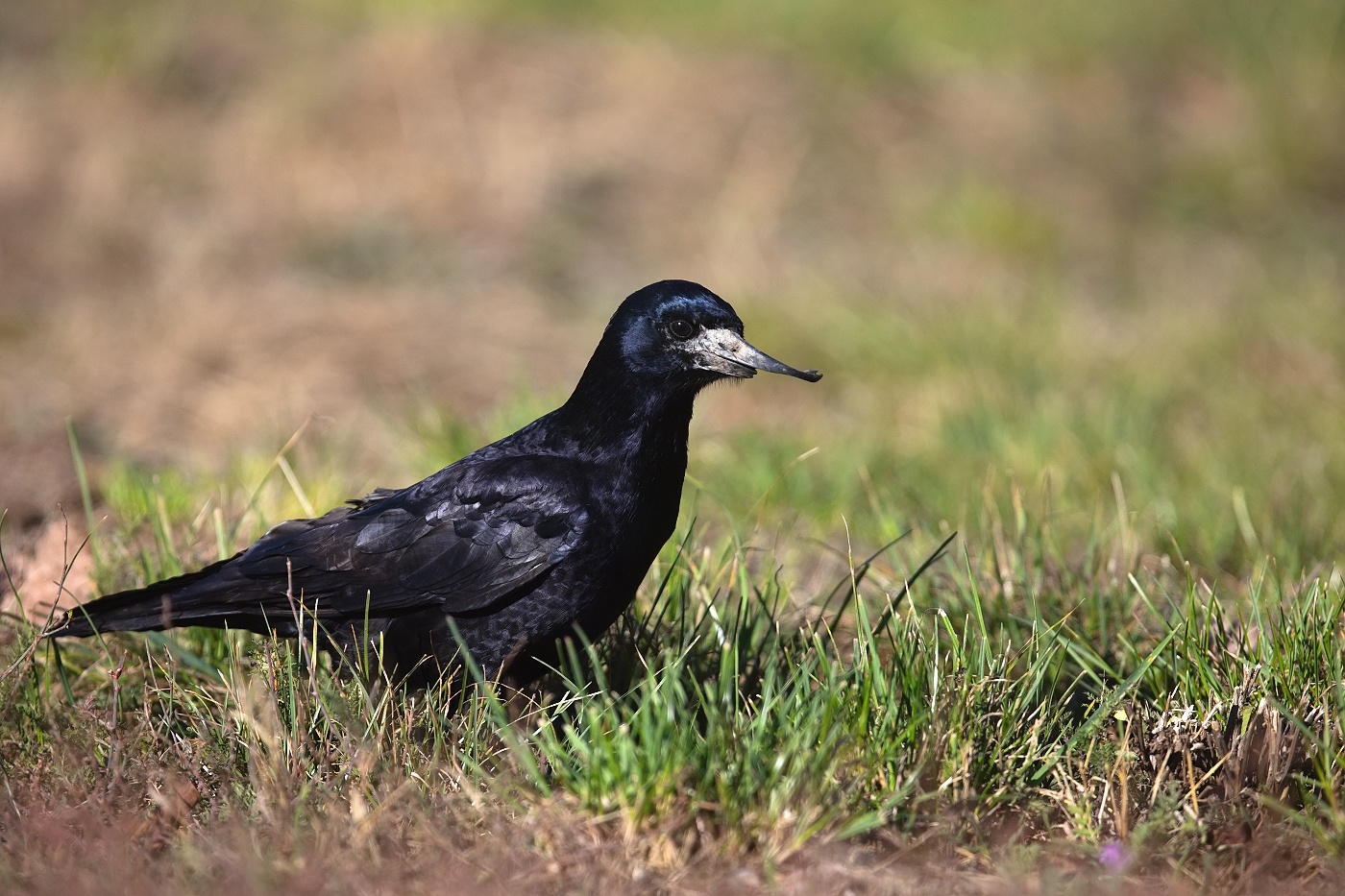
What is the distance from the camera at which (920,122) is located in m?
9.29

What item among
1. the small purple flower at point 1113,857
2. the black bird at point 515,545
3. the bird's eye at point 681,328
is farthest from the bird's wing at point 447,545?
the small purple flower at point 1113,857

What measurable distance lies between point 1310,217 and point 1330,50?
51.7 inches

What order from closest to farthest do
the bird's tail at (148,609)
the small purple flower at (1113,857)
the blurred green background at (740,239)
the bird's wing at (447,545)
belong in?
1. the small purple flower at (1113,857)
2. the bird's tail at (148,609)
3. the bird's wing at (447,545)
4. the blurred green background at (740,239)

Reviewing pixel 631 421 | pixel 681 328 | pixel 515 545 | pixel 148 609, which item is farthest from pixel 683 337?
pixel 148 609

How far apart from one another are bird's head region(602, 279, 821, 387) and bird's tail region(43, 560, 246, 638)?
3.54 feet

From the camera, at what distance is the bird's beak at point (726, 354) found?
10.6ft

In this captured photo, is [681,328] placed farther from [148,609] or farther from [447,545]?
[148,609]

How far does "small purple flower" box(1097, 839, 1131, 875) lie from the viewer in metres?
2.54

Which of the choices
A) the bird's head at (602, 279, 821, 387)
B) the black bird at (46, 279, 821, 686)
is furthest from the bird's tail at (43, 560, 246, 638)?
the bird's head at (602, 279, 821, 387)

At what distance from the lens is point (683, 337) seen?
324 centimetres

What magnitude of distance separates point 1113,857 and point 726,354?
1.35 meters

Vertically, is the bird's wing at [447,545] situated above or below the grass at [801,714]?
above

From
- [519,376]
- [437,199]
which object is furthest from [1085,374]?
[437,199]

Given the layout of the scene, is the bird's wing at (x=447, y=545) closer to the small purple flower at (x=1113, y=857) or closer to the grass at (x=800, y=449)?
the grass at (x=800, y=449)
